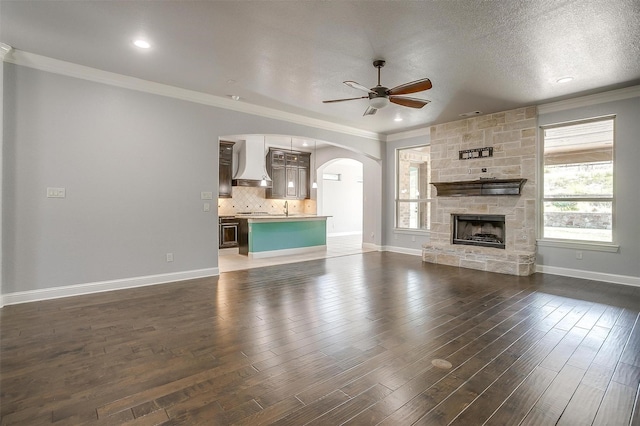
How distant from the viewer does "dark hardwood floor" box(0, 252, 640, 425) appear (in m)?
1.85

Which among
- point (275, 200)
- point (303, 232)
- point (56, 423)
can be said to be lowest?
point (56, 423)

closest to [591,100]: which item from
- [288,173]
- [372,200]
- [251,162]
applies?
[372,200]

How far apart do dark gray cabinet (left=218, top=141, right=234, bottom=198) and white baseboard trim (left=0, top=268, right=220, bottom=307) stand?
3.60 m

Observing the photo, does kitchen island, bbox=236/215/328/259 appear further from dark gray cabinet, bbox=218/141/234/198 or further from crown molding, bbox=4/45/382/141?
crown molding, bbox=4/45/382/141

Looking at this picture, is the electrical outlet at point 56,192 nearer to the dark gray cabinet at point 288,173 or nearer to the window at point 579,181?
the dark gray cabinet at point 288,173

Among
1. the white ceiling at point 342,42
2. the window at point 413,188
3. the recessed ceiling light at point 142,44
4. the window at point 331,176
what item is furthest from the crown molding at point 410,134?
the recessed ceiling light at point 142,44

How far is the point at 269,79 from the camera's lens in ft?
14.4

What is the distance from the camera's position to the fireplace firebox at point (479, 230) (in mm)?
6027

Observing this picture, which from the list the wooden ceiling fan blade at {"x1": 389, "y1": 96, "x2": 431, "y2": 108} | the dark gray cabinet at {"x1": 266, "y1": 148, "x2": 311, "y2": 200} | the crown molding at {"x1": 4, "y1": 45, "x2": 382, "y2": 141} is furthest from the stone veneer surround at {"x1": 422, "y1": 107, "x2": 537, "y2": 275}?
the dark gray cabinet at {"x1": 266, "y1": 148, "x2": 311, "y2": 200}

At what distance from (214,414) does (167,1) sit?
10.4 ft

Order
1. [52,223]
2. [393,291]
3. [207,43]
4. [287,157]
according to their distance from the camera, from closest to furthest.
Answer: [207,43] < [52,223] < [393,291] < [287,157]

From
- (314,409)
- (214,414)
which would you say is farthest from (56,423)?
(314,409)

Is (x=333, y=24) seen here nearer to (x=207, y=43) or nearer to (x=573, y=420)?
(x=207, y=43)

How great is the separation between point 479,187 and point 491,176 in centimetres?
30
